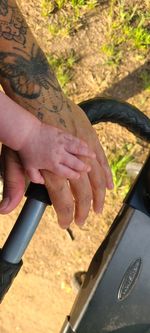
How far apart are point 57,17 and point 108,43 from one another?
0.24 metres

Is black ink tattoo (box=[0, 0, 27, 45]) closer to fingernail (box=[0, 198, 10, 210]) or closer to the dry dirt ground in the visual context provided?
fingernail (box=[0, 198, 10, 210])

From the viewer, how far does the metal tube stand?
3.31 ft

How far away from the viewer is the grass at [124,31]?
217 centimetres

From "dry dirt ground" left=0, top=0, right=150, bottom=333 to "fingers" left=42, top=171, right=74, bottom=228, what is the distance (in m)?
0.98

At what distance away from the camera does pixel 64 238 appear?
208cm

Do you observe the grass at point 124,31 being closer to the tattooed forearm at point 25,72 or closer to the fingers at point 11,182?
the tattooed forearm at point 25,72

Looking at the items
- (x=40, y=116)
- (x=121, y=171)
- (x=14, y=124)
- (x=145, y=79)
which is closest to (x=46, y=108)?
(x=40, y=116)

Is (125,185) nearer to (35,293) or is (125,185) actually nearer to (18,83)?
(35,293)

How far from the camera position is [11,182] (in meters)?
1.06

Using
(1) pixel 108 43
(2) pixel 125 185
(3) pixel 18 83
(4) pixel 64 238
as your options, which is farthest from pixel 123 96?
(3) pixel 18 83

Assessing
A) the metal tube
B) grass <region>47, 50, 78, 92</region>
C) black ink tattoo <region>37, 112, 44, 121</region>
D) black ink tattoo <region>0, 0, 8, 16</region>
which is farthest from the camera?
grass <region>47, 50, 78, 92</region>

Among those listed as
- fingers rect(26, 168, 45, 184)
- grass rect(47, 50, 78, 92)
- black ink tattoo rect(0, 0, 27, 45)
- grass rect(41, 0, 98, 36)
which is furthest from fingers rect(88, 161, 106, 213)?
grass rect(41, 0, 98, 36)

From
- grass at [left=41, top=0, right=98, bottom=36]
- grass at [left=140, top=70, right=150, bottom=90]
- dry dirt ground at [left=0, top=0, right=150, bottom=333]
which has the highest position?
grass at [left=41, top=0, right=98, bottom=36]

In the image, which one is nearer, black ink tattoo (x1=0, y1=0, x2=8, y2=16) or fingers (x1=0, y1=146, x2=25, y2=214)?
fingers (x1=0, y1=146, x2=25, y2=214)
